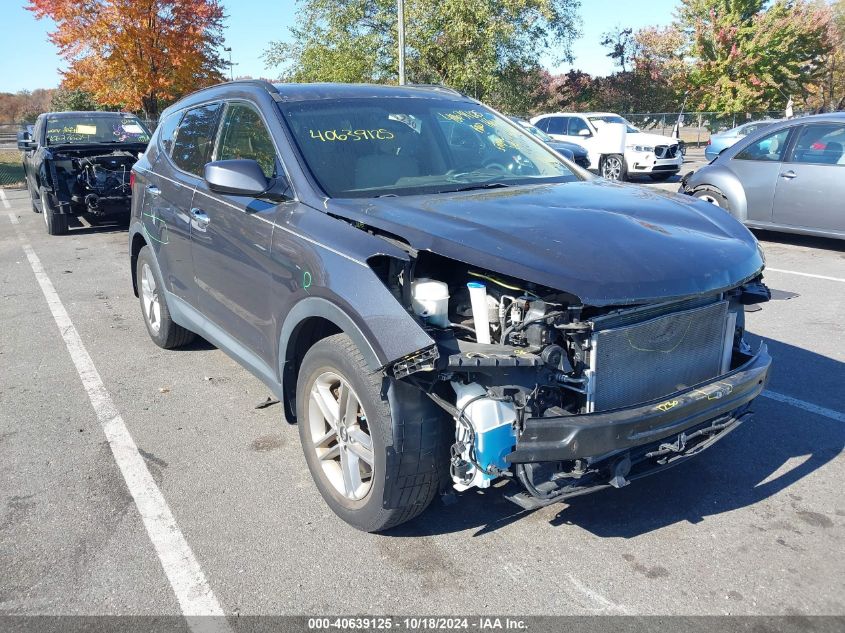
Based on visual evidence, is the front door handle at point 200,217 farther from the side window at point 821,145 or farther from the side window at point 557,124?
the side window at point 557,124

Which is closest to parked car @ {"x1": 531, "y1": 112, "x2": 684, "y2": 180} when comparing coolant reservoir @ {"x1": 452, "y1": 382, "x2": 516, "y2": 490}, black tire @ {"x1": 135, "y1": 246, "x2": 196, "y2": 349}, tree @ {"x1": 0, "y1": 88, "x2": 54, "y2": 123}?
black tire @ {"x1": 135, "y1": 246, "x2": 196, "y2": 349}

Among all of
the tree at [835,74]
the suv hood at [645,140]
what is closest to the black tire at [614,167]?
the suv hood at [645,140]

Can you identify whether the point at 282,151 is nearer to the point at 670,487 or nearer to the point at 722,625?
the point at 670,487

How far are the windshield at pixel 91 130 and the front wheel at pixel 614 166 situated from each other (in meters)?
11.8

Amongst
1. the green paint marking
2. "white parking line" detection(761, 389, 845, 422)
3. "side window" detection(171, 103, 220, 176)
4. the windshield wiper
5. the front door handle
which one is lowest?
"white parking line" detection(761, 389, 845, 422)

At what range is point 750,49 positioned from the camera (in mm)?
35875

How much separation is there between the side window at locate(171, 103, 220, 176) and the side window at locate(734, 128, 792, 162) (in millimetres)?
7769

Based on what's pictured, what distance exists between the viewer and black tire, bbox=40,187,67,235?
12.0 m

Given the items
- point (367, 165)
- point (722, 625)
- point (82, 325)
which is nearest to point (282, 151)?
point (367, 165)

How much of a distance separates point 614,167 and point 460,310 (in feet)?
58.1

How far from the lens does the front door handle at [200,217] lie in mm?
4383

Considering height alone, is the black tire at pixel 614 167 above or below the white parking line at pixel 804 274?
above

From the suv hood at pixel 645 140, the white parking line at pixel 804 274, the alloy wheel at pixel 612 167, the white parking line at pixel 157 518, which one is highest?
the suv hood at pixel 645 140

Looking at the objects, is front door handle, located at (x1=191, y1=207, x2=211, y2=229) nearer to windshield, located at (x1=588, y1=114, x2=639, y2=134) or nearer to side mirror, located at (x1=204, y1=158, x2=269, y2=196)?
side mirror, located at (x1=204, y1=158, x2=269, y2=196)
